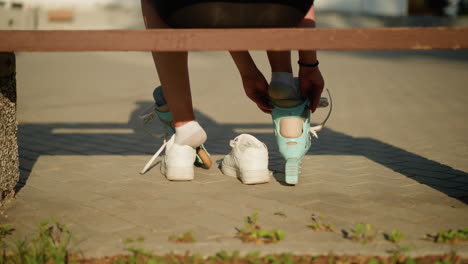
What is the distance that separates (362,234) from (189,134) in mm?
1235

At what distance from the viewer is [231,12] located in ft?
9.30

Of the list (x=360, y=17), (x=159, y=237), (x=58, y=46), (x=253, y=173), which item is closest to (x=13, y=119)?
(x=58, y=46)

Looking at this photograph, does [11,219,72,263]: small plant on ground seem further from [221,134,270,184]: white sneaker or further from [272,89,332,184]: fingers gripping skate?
[272,89,332,184]: fingers gripping skate

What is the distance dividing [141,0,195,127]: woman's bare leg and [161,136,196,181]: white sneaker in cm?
13

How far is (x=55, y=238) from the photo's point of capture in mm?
2420

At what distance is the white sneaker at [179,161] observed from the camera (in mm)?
3332

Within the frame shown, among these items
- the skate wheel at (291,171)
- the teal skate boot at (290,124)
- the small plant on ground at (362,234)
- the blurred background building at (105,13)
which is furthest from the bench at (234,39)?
the blurred background building at (105,13)

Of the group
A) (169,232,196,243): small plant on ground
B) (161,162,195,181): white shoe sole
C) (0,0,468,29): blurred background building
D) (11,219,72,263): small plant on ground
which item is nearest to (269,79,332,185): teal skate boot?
(161,162,195,181): white shoe sole

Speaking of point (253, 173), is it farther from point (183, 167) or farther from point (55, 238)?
point (55, 238)

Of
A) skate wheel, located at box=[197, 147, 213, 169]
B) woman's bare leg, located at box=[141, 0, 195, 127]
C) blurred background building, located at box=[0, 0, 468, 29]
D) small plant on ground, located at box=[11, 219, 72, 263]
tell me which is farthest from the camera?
blurred background building, located at box=[0, 0, 468, 29]

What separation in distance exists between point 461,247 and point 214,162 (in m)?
1.93

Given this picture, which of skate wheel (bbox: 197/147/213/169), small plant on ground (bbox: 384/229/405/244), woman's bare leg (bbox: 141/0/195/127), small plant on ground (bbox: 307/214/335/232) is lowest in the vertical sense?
skate wheel (bbox: 197/147/213/169)

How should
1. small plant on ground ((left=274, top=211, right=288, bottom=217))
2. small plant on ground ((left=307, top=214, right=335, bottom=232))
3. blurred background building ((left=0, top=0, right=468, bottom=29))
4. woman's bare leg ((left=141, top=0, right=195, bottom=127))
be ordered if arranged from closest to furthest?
small plant on ground ((left=307, top=214, right=335, bottom=232)) < small plant on ground ((left=274, top=211, right=288, bottom=217)) < woman's bare leg ((left=141, top=0, right=195, bottom=127)) < blurred background building ((left=0, top=0, right=468, bottom=29))

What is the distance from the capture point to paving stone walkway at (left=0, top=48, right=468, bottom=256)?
258 cm
